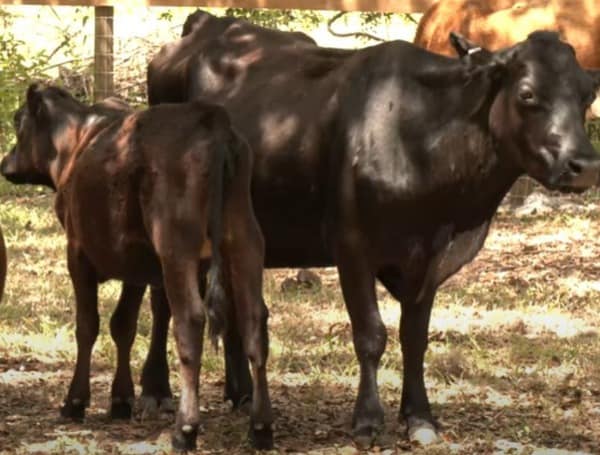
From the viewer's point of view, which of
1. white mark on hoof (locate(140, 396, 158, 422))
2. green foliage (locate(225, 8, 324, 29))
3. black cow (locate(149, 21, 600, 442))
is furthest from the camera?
green foliage (locate(225, 8, 324, 29))

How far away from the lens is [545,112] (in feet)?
21.6

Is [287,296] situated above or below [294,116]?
below

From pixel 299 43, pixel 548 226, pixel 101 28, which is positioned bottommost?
pixel 548 226

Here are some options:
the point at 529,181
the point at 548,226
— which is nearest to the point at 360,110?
the point at 548,226

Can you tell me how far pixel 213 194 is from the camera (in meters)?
6.41

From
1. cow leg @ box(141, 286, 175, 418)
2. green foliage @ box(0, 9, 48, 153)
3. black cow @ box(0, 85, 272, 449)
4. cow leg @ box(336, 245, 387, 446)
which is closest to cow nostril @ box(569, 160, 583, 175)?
cow leg @ box(336, 245, 387, 446)

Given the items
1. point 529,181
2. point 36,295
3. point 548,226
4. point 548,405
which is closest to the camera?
point 548,405

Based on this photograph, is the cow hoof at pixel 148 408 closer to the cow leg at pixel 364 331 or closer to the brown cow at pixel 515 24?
the cow leg at pixel 364 331

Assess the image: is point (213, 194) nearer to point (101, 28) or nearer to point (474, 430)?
point (474, 430)

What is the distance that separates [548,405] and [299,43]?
2.06m

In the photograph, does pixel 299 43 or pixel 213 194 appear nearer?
pixel 213 194

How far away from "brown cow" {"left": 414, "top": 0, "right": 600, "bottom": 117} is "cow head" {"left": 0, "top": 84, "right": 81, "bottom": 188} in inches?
219

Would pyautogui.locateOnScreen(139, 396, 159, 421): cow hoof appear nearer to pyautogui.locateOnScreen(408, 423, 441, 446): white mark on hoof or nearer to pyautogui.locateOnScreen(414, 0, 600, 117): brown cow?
pyautogui.locateOnScreen(408, 423, 441, 446): white mark on hoof

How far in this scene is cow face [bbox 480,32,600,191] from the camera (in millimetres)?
6504
